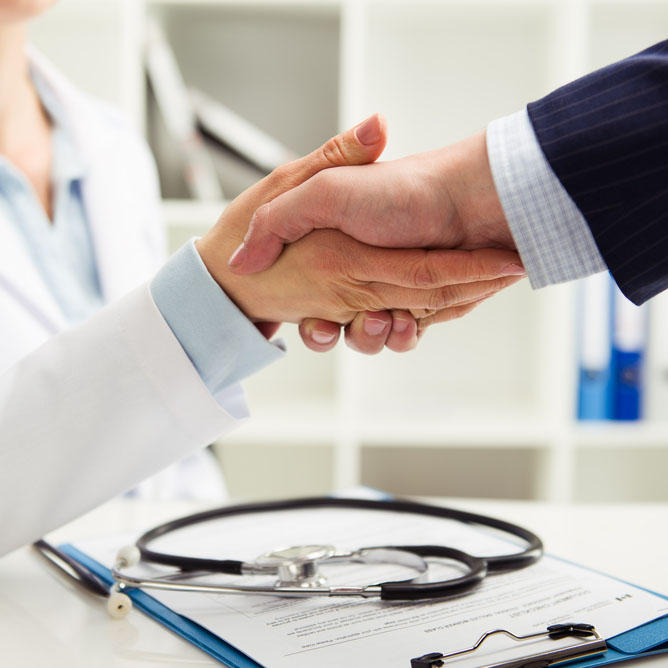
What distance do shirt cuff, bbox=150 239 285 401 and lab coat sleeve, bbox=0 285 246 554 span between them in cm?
2

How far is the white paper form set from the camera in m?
0.48

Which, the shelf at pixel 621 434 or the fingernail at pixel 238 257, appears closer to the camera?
the fingernail at pixel 238 257

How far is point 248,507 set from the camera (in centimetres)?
79

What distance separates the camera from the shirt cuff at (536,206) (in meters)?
0.56

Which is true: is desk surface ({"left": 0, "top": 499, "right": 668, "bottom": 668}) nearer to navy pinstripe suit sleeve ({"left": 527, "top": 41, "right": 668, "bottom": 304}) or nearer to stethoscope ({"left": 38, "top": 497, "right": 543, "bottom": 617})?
stethoscope ({"left": 38, "top": 497, "right": 543, "bottom": 617})

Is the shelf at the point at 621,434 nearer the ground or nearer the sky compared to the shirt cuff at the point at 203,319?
nearer the sky

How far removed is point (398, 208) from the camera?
629 millimetres

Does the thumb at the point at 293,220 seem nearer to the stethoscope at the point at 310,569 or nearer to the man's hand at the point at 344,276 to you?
the man's hand at the point at 344,276

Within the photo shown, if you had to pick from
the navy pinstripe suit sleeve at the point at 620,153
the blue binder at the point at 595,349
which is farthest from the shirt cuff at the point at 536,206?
the blue binder at the point at 595,349

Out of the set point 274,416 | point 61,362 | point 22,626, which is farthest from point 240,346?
point 274,416

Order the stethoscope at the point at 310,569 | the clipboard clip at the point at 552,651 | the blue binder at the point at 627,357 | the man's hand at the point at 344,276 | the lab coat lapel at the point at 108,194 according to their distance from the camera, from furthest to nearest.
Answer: the blue binder at the point at 627,357, the lab coat lapel at the point at 108,194, the man's hand at the point at 344,276, the stethoscope at the point at 310,569, the clipboard clip at the point at 552,651

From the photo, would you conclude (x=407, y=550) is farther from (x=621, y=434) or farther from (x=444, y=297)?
(x=621, y=434)

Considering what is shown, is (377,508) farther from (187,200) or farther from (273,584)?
(187,200)

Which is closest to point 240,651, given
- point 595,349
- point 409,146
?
point 595,349
